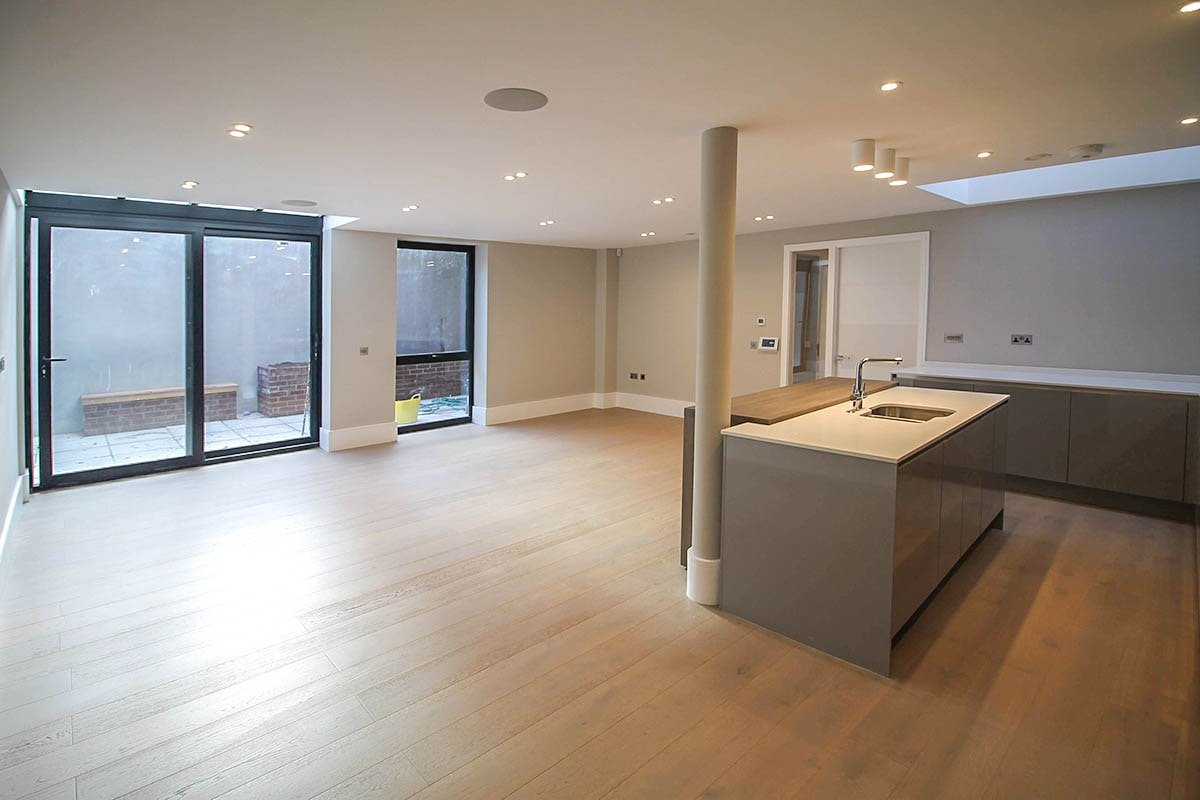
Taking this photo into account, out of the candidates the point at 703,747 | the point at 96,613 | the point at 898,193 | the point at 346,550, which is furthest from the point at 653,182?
the point at 96,613

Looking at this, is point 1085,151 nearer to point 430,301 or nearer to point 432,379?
point 430,301

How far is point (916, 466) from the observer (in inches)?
109

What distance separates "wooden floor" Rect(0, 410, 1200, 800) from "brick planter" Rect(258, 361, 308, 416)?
7.25 feet

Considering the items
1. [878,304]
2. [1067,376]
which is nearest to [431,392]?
[878,304]

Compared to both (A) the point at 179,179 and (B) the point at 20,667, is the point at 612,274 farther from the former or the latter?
(B) the point at 20,667

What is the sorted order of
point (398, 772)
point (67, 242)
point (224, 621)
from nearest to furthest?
point (398, 772)
point (224, 621)
point (67, 242)

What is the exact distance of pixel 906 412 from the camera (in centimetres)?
400

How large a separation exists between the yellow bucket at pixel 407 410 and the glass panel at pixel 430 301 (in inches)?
23.3

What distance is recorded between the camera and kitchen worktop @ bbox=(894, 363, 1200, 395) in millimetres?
4578

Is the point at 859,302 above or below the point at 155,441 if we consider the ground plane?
above

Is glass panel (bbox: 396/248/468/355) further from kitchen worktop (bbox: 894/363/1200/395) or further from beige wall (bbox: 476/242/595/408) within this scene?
kitchen worktop (bbox: 894/363/1200/395)

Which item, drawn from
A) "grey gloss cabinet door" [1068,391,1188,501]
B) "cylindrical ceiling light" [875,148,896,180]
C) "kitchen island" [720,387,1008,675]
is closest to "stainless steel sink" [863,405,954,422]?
"kitchen island" [720,387,1008,675]

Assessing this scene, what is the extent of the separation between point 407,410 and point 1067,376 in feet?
21.8

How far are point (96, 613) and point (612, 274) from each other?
7302 millimetres
